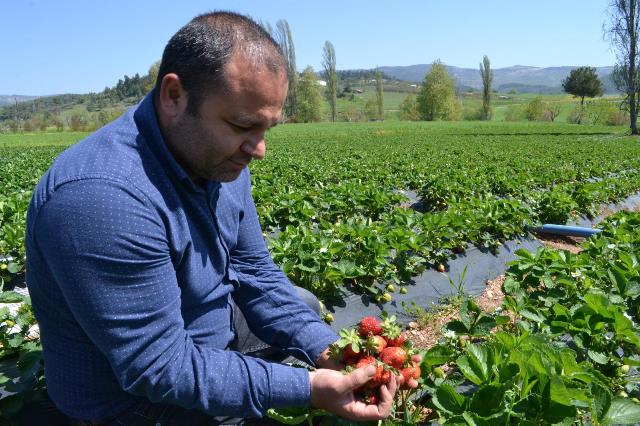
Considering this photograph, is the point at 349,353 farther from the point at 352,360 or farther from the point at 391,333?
the point at 391,333

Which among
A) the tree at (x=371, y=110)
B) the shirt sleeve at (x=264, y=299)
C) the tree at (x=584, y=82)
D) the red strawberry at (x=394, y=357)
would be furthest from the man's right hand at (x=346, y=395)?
the tree at (x=371, y=110)

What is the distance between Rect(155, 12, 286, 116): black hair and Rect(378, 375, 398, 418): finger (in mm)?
1136

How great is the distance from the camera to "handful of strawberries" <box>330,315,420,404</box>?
1875mm

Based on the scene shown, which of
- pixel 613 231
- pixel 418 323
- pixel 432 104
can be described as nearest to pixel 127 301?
pixel 418 323

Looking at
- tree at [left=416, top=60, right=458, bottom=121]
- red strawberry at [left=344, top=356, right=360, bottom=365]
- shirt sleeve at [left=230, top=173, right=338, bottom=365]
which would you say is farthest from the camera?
tree at [left=416, top=60, right=458, bottom=121]

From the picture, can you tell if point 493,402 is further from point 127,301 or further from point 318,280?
point 318,280

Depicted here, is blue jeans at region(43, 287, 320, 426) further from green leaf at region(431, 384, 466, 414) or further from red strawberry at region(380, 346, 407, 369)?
green leaf at region(431, 384, 466, 414)

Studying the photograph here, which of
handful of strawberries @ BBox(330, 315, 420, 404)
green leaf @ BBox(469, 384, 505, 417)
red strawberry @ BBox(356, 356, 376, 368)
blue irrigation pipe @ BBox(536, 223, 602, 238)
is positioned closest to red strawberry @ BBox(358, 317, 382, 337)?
handful of strawberries @ BBox(330, 315, 420, 404)

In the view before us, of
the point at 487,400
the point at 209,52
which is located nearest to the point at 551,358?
the point at 487,400

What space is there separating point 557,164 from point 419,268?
33.6 feet

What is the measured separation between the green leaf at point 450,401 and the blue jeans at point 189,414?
2.59ft

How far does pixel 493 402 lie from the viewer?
176 centimetres

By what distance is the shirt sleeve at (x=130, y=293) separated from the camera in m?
1.42

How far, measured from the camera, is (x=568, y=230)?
6.00m
